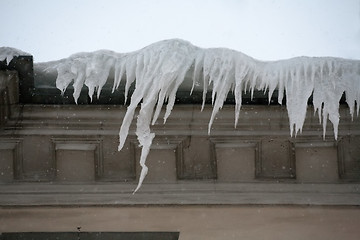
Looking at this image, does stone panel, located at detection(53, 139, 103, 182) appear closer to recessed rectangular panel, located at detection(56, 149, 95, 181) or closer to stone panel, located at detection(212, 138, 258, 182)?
recessed rectangular panel, located at detection(56, 149, 95, 181)

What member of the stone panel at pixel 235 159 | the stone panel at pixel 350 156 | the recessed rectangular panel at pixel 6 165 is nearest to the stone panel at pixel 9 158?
the recessed rectangular panel at pixel 6 165

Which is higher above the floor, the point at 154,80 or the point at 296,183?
the point at 154,80

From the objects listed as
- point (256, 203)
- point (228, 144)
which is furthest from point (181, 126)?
point (256, 203)

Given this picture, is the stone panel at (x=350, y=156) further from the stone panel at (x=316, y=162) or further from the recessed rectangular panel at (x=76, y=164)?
the recessed rectangular panel at (x=76, y=164)

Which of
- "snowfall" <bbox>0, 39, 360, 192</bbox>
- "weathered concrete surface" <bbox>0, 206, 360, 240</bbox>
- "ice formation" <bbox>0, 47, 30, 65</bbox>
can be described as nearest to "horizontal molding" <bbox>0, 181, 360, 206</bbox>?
"weathered concrete surface" <bbox>0, 206, 360, 240</bbox>

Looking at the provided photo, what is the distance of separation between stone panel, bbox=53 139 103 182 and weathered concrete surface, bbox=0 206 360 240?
27 centimetres

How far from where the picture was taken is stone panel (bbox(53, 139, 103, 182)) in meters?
5.04

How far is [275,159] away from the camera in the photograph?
505 centimetres

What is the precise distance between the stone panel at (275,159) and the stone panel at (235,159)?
52mm

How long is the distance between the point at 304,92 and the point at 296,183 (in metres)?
0.71

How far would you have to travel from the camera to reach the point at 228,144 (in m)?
5.06

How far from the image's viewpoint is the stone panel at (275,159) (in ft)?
16.5

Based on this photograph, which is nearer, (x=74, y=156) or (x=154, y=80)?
(x=154, y=80)

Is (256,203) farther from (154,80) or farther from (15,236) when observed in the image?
(15,236)
